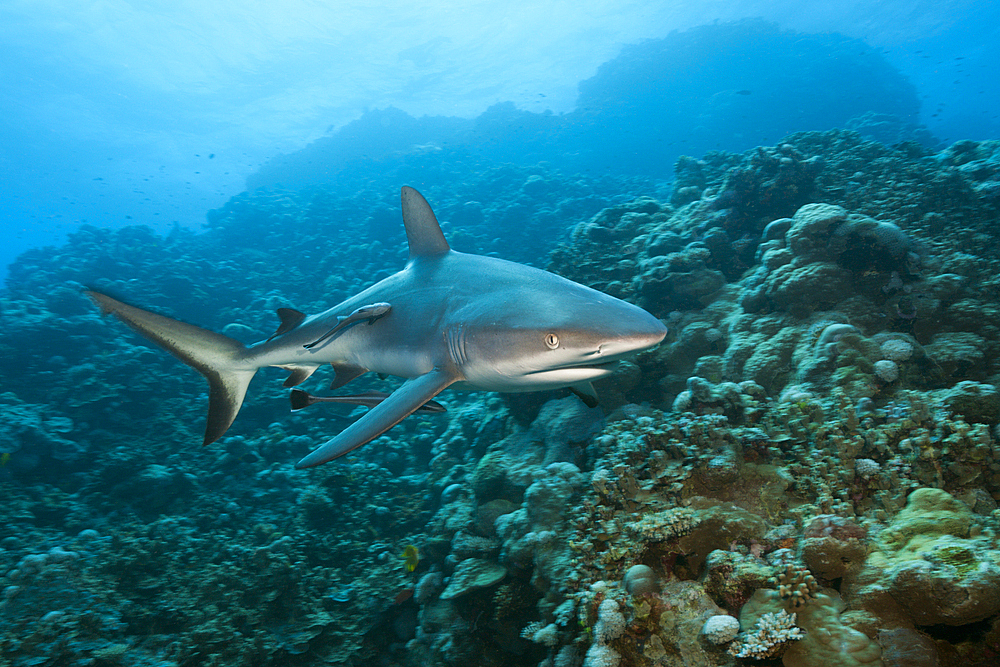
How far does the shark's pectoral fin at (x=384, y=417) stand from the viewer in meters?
2.13

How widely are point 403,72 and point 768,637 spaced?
7719cm

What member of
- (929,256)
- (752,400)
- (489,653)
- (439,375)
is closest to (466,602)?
(489,653)

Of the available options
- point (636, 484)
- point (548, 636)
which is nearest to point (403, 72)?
point (636, 484)

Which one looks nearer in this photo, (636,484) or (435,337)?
(435,337)

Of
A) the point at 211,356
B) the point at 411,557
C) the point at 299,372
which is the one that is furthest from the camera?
the point at 411,557

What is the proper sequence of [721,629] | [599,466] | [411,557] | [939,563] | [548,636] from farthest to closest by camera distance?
[411,557] < [599,466] < [548,636] < [721,629] < [939,563]

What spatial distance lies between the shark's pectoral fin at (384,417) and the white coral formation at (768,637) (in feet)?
6.33

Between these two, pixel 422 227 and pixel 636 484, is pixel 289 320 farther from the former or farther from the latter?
pixel 636 484

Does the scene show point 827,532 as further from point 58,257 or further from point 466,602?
point 58,257

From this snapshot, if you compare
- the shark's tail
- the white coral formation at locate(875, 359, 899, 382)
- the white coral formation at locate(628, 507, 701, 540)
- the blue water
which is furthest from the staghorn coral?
the blue water

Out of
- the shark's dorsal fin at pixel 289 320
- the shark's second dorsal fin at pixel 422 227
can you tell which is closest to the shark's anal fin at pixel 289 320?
the shark's dorsal fin at pixel 289 320

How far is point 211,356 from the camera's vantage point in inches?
132

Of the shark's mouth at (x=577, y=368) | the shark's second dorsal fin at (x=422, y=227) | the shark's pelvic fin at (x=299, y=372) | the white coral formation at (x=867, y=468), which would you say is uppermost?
the shark's second dorsal fin at (x=422, y=227)

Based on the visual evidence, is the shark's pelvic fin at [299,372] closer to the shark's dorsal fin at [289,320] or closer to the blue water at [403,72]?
the shark's dorsal fin at [289,320]
